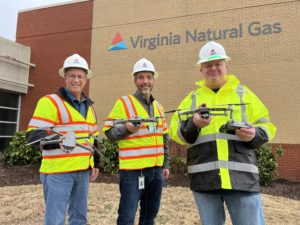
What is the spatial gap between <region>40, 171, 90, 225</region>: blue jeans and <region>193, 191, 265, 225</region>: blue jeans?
1366mm

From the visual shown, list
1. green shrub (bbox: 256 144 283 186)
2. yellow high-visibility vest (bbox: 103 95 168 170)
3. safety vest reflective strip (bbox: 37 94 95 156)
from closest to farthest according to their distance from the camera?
safety vest reflective strip (bbox: 37 94 95 156) → yellow high-visibility vest (bbox: 103 95 168 170) → green shrub (bbox: 256 144 283 186)

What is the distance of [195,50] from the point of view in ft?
36.4

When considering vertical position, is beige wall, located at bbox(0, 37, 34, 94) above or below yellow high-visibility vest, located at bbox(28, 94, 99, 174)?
above

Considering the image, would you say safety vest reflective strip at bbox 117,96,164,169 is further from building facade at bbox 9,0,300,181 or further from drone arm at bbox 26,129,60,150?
building facade at bbox 9,0,300,181

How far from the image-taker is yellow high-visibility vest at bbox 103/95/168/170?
340cm

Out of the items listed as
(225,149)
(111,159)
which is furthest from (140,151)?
(111,159)

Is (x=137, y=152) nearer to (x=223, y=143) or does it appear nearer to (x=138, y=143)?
(x=138, y=143)

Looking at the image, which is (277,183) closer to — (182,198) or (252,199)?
(182,198)

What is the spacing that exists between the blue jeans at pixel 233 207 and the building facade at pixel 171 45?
26.7ft

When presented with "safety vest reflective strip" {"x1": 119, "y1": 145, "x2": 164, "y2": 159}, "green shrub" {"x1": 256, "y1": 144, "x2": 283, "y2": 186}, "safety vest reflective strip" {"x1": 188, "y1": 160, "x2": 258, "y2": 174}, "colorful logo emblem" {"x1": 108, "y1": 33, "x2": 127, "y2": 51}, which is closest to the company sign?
"colorful logo emblem" {"x1": 108, "y1": 33, "x2": 127, "y2": 51}

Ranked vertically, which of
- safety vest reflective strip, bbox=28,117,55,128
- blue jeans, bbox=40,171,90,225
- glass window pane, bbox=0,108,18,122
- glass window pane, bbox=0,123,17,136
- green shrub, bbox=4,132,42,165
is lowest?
blue jeans, bbox=40,171,90,225

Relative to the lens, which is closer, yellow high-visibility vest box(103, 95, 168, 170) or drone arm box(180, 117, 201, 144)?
drone arm box(180, 117, 201, 144)

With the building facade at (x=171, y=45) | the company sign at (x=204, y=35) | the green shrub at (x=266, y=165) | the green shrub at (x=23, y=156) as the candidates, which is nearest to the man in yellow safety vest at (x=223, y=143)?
the green shrub at (x=266, y=165)

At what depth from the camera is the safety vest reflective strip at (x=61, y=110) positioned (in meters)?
3.11
